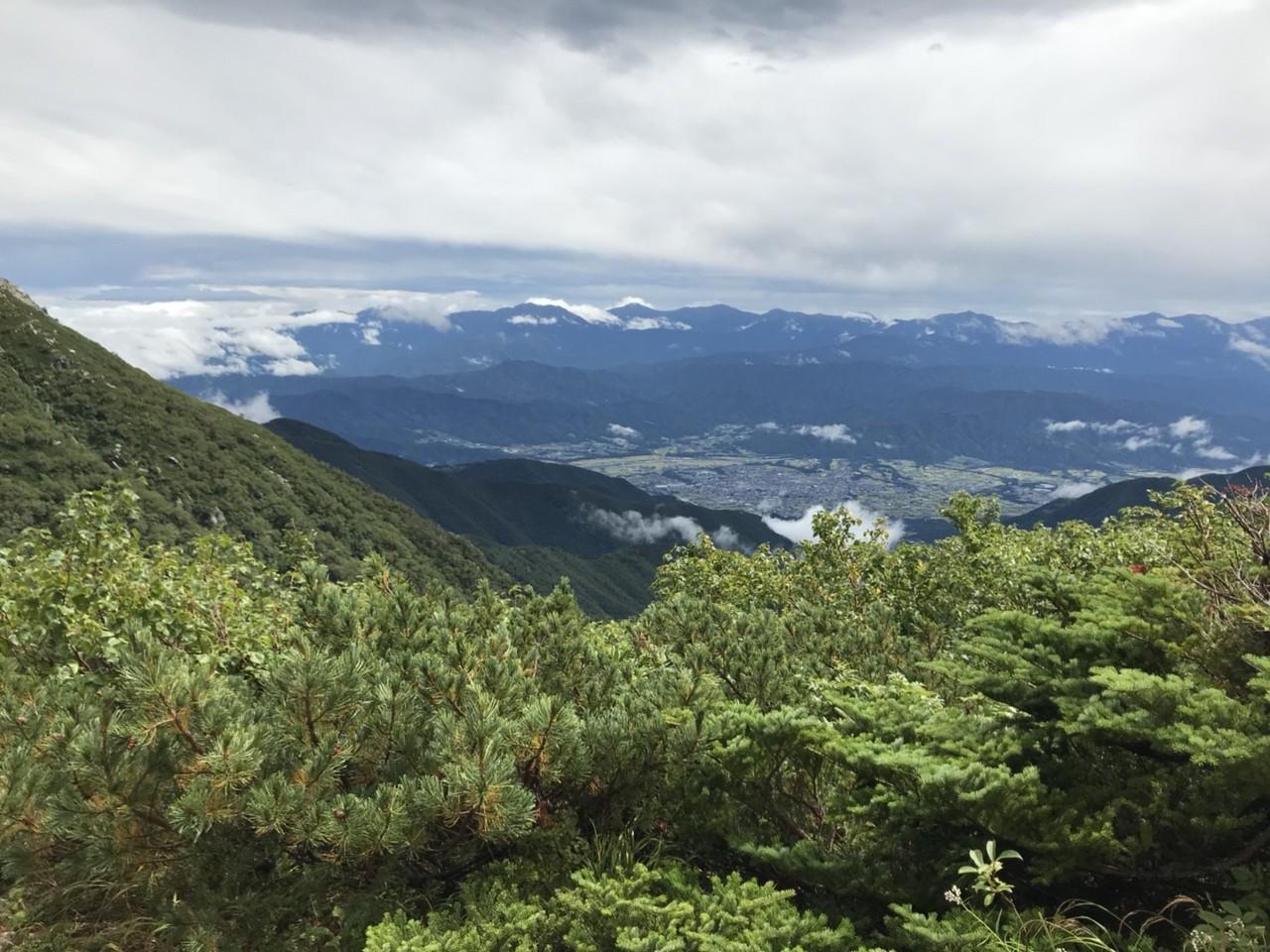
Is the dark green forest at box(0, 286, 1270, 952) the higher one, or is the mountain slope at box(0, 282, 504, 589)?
the dark green forest at box(0, 286, 1270, 952)

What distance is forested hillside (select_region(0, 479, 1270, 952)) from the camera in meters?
4.83

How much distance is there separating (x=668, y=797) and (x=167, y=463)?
16571 centimetres

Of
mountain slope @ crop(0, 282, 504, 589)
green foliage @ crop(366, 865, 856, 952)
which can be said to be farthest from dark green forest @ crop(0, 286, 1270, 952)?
mountain slope @ crop(0, 282, 504, 589)

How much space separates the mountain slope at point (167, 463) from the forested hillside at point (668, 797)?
11989cm

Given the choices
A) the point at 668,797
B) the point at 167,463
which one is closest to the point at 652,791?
the point at 668,797

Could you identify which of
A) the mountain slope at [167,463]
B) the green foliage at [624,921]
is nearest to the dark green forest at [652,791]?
the green foliage at [624,921]

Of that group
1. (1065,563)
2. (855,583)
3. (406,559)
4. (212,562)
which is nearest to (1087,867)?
(1065,563)

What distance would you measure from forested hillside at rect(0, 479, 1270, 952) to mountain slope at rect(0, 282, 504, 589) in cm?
11989

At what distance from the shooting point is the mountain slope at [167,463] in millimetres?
122938

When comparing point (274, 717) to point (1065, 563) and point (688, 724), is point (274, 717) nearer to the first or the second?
point (688, 724)

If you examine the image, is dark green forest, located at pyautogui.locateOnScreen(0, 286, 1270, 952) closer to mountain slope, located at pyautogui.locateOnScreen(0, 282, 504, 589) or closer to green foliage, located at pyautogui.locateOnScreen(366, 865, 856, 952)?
green foliage, located at pyautogui.locateOnScreen(366, 865, 856, 952)

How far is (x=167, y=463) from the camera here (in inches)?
5650

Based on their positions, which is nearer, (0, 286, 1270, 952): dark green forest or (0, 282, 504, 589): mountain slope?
(0, 286, 1270, 952): dark green forest

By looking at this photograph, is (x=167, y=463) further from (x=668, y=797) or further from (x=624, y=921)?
(x=624, y=921)
